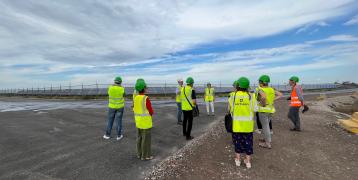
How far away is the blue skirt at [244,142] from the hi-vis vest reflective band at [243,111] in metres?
0.16

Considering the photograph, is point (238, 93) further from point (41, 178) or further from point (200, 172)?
point (41, 178)

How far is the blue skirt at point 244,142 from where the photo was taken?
5.16 m

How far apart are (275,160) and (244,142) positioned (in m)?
1.23

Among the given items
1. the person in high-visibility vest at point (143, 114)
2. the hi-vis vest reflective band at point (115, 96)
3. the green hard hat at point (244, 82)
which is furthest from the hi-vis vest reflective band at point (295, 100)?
the hi-vis vest reflective band at point (115, 96)

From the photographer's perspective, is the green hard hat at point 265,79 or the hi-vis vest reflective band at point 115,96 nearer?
the green hard hat at point 265,79

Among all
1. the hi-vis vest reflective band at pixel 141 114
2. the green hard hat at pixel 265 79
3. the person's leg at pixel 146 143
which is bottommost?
the person's leg at pixel 146 143

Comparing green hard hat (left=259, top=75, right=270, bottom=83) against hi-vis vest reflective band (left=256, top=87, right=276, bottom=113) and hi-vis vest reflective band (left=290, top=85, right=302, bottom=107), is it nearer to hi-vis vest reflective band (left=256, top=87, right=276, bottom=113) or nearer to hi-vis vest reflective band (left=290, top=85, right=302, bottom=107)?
hi-vis vest reflective band (left=256, top=87, right=276, bottom=113)

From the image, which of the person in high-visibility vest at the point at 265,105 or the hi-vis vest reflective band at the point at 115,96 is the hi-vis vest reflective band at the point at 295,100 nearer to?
the person in high-visibility vest at the point at 265,105

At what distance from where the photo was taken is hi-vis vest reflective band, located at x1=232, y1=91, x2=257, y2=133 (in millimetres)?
5051

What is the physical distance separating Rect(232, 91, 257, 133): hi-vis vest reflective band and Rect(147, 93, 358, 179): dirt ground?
0.96 metres

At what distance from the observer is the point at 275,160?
5.77 meters

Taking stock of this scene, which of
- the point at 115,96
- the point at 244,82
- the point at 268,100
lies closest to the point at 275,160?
the point at 268,100

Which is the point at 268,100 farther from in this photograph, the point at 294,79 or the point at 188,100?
the point at 188,100

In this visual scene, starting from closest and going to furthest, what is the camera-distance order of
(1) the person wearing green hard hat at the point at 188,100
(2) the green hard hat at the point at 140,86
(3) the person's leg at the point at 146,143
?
(2) the green hard hat at the point at 140,86, (3) the person's leg at the point at 146,143, (1) the person wearing green hard hat at the point at 188,100
